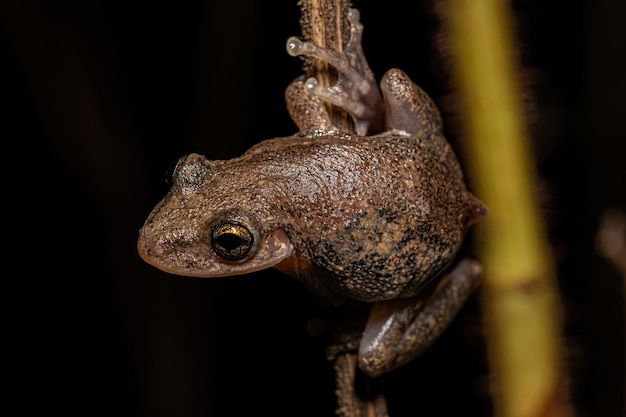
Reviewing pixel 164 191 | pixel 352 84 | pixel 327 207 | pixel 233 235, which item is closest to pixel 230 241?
pixel 233 235

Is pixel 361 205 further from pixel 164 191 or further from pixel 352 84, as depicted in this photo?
pixel 164 191

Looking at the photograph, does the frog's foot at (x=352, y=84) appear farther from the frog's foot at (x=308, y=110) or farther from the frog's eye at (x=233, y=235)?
the frog's eye at (x=233, y=235)

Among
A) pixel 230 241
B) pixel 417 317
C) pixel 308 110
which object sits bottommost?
pixel 417 317

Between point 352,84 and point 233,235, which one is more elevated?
point 352,84

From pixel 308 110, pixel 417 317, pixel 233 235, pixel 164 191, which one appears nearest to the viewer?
pixel 233 235

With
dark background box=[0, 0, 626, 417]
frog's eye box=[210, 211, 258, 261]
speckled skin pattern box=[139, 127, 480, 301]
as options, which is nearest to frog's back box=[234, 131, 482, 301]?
speckled skin pattern box=[139, 127, 480, 301]

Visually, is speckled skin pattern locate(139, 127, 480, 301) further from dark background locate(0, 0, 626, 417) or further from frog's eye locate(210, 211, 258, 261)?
dark background locate(0, 0, 626, 417)

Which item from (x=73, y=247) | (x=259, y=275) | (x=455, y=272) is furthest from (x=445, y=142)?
(x=73, y=247)
